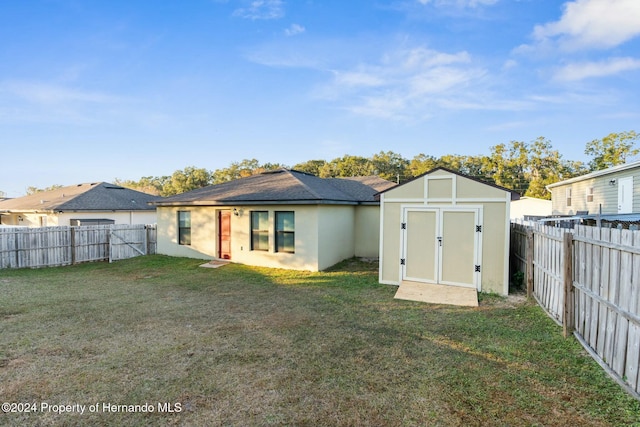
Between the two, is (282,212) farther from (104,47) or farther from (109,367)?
(104,47)

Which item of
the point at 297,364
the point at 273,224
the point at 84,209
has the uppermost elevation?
the point at 84,209

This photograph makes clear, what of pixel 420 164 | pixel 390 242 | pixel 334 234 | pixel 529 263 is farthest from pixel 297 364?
pixel 420 164

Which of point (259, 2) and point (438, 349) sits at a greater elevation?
point (259, 2)

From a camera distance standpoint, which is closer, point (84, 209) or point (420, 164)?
point (84, 209)

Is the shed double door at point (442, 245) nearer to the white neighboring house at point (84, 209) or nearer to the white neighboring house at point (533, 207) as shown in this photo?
the white neighboring house at point (84, 209)

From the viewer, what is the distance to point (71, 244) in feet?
39.4

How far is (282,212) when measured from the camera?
10.9m

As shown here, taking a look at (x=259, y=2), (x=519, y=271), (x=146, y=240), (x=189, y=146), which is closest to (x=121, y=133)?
(x=189, y=146)

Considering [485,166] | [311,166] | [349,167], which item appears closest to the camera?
[485,166]

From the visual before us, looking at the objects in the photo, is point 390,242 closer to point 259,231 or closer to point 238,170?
point 259,231

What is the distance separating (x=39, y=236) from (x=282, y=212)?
856 cm

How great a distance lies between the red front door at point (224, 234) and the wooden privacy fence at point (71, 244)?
426 centimetres

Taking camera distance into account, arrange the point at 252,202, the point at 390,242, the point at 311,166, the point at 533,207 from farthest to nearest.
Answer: the point at 311,166, the point at 533,207, the point at 252,202, the point at 390,242

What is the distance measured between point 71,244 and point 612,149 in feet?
138
